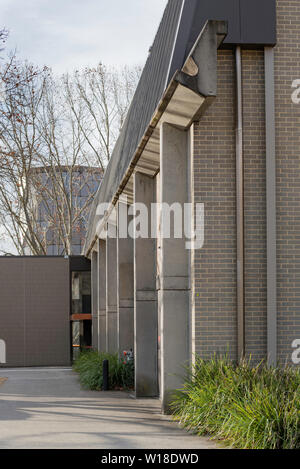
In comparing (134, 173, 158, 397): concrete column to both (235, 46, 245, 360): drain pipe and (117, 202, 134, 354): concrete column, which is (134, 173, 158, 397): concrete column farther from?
(235, 46, 245, 360): drain pipe

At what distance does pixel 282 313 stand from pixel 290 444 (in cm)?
430

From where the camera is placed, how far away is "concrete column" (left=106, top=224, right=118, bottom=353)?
2306cm

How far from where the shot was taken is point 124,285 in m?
20.0

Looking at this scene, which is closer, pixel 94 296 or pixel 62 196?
pixel 94 296

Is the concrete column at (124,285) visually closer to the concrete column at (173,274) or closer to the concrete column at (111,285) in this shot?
the concrete column at (111,285)

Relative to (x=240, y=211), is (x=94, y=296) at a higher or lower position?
lower

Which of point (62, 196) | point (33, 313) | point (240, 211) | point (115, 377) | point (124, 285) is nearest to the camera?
point (240, 211)

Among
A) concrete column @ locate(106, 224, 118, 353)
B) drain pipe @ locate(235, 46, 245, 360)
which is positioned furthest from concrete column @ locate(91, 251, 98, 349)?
drain pipe @ locate(235, 46, 245, 360)

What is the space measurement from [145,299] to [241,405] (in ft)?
25.3

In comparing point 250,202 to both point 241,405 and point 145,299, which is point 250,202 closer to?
point 241,405

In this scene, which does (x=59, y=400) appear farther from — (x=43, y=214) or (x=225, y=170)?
(x=43, y=214)

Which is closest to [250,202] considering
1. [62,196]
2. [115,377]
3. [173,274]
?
[173,274]
